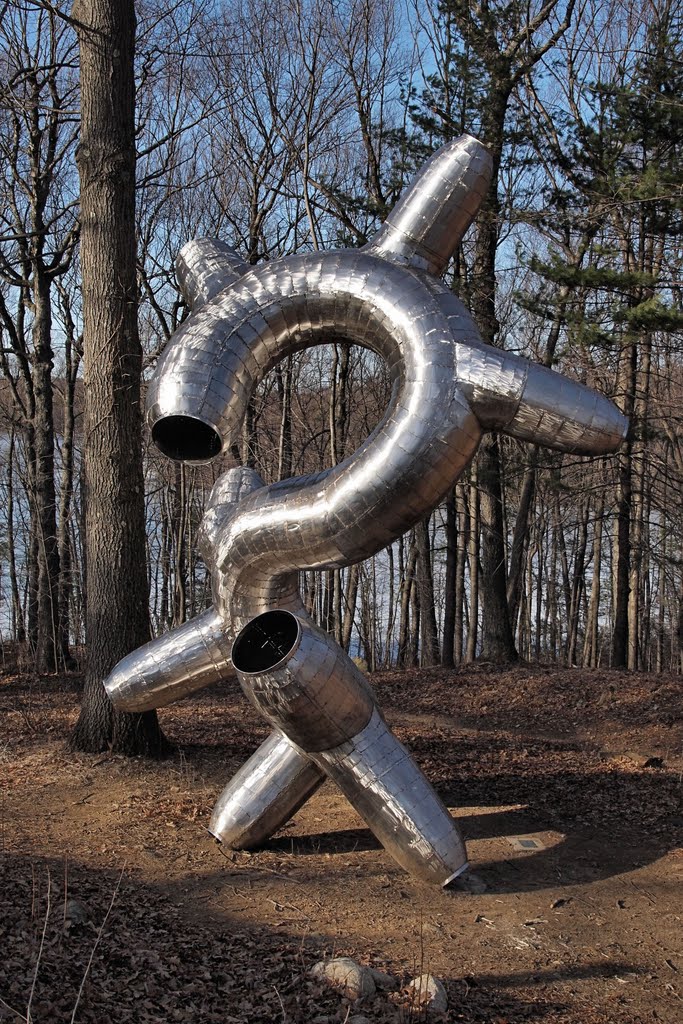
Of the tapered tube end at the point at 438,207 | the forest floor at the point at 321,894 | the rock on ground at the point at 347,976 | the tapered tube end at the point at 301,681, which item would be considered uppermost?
the tapered tube end at the point at 438,207

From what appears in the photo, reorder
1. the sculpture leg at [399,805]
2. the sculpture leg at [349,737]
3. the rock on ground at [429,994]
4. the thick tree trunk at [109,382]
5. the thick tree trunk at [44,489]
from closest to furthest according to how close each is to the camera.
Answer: the rock on ground at [429,994]
the sculpture leg at [349,737]
the sculpture leg at [399,805]
the thick tree trunk at [109,382]
the thick tree trunk at [44,489]

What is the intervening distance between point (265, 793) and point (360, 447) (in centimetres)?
245

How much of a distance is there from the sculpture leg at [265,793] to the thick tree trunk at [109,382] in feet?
6.97

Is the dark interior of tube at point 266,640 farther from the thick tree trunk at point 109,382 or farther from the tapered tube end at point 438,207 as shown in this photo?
the thick tree trunk at point 109,382

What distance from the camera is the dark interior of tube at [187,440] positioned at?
509cm

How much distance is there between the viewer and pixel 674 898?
585cm

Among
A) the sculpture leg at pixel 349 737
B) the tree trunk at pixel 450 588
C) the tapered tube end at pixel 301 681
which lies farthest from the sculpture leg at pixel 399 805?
the tree trunk at pixel 450 588

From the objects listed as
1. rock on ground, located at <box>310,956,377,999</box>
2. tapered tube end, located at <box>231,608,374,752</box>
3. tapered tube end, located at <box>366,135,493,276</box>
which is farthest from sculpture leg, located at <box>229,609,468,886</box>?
tapered tube end, located at <box>366,135,493,276</box>

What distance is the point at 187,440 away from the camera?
5.21 m

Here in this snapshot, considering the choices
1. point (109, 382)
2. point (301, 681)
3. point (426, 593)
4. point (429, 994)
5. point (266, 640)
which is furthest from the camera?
point (426, 593)

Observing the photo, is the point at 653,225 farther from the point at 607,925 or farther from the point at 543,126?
the point at 607,925

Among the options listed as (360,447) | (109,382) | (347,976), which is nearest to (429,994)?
(347,976)

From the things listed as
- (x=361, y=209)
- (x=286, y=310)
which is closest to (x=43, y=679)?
(x=361, y=209)

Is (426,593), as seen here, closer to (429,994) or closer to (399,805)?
(399,805)
